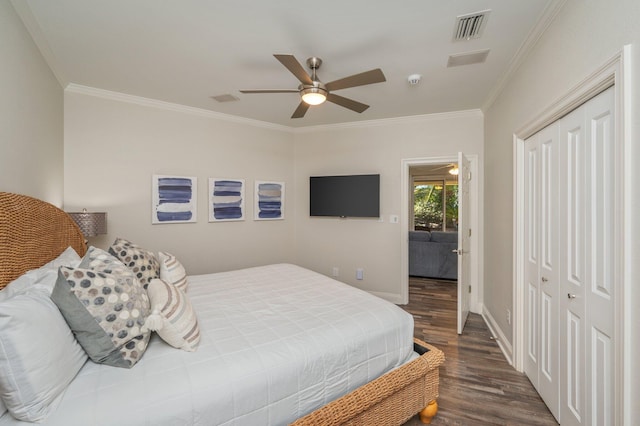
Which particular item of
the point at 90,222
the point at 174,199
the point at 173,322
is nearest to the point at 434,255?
the point at 174,199

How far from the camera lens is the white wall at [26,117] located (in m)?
1.75

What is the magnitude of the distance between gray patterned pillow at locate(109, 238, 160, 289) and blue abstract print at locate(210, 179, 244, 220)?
167 cm

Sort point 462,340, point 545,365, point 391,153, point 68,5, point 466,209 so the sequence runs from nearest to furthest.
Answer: point 68,5, point 545,365, point 462,340, point 466,209, point 391,153

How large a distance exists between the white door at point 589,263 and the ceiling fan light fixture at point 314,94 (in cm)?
164

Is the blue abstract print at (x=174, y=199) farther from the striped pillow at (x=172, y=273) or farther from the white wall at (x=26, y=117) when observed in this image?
the striped pillow at (x=172, y=273)

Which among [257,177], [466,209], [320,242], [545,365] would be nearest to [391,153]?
[466,209]

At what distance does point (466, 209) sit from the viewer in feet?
11.0

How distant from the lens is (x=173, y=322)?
142 centimetres

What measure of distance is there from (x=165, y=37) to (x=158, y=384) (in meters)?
2.35

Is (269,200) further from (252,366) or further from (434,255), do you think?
(434,255)

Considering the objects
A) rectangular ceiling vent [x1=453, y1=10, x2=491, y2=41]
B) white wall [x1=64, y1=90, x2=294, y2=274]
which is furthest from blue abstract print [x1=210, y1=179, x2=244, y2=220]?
rectangular ceiling vent [x1=453, y1=10, x2=491, y2=41]

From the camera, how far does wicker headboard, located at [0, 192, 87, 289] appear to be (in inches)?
57.2

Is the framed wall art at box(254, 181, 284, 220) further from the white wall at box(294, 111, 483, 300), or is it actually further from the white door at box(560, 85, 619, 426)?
the white door at box(560, 85, 619, 426)

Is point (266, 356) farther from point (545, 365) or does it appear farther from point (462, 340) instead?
point (462, 340)
